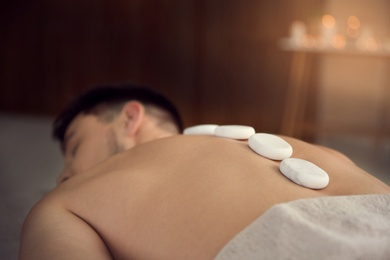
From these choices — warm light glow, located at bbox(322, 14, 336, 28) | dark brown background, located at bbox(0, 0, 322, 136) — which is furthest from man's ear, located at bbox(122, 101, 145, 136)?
dark brown background, located at bbox(0, 0, 322, 136)

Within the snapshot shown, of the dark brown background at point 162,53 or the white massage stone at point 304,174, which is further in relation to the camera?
the dark brown background at point 162,53

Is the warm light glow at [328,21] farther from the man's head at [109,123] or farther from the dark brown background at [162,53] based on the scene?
the man's head at [109,123]

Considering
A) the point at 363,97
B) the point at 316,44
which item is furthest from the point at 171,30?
the point at 363,97

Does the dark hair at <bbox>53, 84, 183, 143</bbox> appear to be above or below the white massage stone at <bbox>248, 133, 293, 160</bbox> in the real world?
below

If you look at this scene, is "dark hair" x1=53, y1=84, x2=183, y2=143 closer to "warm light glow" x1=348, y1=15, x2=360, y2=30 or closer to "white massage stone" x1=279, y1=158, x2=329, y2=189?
"white massage stone" x1=279, y1=158, x2=329, y2=189

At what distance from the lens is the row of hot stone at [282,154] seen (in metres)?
0.92

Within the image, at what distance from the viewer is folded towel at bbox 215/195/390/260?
0.78m

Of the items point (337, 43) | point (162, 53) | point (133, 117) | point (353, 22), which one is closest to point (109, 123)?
point (133, 117)

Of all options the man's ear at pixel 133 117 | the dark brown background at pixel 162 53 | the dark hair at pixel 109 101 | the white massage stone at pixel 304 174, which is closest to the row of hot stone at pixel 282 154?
the white massage stone at pixel 304 174

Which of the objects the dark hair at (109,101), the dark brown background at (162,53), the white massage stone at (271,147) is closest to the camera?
the white massage stone at (271,147)

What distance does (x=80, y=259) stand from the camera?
33.8 inches

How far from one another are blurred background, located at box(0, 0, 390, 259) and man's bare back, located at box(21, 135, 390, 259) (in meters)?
2.74

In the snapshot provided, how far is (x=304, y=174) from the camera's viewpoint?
0.92 meters

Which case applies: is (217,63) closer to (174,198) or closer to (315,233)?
(174,198)
